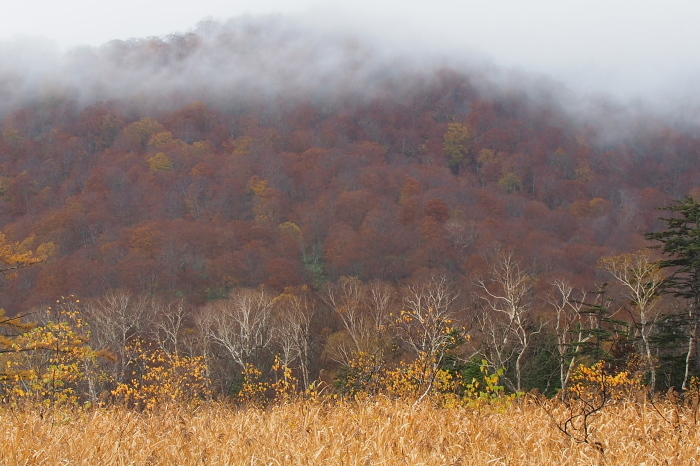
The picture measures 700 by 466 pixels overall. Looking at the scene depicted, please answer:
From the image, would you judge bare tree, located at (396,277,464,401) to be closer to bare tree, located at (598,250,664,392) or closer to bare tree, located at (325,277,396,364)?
bare tree, located at (598,250,664,392)

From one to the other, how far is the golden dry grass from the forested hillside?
21.8m

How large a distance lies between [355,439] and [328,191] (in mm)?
111039

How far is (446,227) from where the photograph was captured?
299 feet

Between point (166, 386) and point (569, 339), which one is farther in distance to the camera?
point (569, 339)

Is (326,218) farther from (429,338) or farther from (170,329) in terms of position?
(429,338)

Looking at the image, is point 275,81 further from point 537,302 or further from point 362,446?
point 362,446

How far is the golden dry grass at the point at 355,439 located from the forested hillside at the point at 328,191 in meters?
21.8

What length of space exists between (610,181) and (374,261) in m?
79.0

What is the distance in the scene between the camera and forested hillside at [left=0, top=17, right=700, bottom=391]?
233 feet

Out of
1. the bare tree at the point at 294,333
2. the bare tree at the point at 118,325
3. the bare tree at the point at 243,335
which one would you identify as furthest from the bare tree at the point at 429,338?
the bare tree at the point at 118,325

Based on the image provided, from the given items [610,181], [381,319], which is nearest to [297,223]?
[381,319]

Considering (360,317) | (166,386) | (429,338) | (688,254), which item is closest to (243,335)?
(360,317)

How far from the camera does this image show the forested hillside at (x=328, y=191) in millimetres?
71000

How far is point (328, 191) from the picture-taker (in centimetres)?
11531
